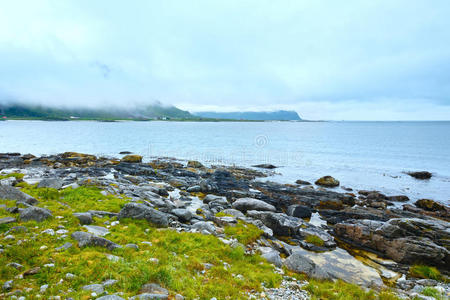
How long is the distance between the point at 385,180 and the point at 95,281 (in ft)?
157

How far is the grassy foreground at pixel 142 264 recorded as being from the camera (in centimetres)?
717

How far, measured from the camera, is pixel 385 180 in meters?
41.6

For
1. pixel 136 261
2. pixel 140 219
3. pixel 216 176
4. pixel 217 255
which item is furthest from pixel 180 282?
pixel 216 176

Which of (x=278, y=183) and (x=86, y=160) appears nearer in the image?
(x=278, y=183)

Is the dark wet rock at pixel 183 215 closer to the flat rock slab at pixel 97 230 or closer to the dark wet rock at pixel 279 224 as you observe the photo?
the flat rock slab at pixel 97 230

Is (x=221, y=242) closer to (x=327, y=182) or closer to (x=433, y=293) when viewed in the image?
(x=433, y=293)

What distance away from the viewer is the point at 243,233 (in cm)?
1450

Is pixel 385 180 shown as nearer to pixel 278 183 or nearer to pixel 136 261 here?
pixel 278 183

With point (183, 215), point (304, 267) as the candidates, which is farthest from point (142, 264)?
point (183, 215)

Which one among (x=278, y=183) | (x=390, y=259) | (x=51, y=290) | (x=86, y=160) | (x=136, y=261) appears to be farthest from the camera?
(x=86, y=160)

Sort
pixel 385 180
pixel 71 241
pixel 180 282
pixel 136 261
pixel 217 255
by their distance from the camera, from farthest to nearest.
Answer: pixel 385 180 < pixel 217 255 < pixel 71 241 < pixel 136 261 < pixel 180 282

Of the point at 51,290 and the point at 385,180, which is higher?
the point at 51,290

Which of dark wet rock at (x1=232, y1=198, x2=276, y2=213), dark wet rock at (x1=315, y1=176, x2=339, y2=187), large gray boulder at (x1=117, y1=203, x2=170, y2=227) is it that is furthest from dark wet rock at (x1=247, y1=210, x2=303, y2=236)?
dark wet rock at (x1=315, y1=176, x2=339, y2=187)

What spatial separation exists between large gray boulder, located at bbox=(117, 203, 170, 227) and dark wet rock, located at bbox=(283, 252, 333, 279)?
23.4ft
